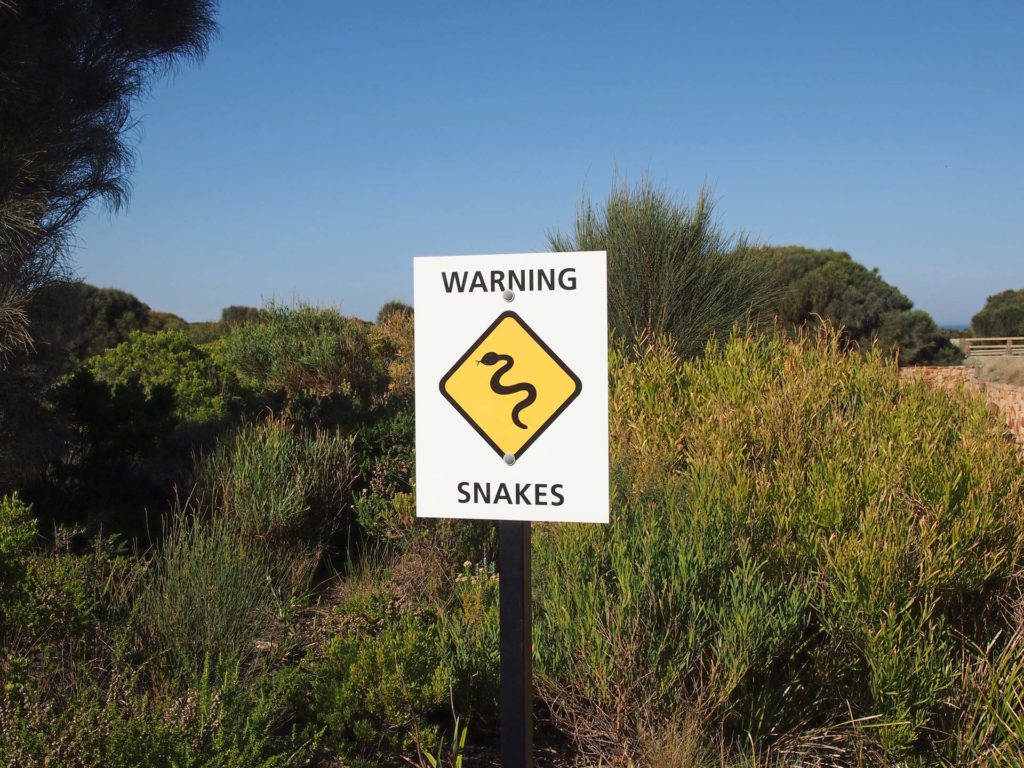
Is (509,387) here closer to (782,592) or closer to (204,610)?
(782,592)

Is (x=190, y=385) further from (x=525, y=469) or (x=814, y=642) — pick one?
(x=525, y=469)

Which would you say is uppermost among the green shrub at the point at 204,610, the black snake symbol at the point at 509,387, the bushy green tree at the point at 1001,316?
the bushy green tree at the point at 1001,316

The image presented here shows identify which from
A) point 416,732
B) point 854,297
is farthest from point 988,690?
point 854,297

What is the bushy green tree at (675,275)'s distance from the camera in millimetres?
11188

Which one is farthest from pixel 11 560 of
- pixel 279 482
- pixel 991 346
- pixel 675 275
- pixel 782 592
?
pixel 991 346

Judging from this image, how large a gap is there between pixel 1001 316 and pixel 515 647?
5577 cm

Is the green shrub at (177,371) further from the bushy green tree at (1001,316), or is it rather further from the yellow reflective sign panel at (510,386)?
the bushy green tree at (1001,316)

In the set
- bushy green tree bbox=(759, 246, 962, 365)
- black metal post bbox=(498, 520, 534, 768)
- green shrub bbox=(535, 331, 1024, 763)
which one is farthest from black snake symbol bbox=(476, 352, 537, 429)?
bushy green tree bbox=(759, 246, 962, 365)

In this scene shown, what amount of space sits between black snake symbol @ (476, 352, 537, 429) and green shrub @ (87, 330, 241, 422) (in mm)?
8555

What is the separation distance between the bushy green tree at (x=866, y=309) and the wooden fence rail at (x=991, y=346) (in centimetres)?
255

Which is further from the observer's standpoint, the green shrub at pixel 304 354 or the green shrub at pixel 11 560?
the green shrub at pixel 304 354

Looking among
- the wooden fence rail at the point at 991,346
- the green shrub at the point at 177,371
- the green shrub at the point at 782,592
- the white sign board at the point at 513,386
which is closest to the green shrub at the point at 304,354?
the green shrub at the point at 177,371

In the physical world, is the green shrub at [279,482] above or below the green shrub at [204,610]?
above

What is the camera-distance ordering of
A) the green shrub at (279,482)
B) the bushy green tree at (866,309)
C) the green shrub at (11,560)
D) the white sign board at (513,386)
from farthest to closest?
the bushy green tree at (866,309)
the green shrub at (279,482)
the green shrub at (11,560)
the white sign board at (513,386)
